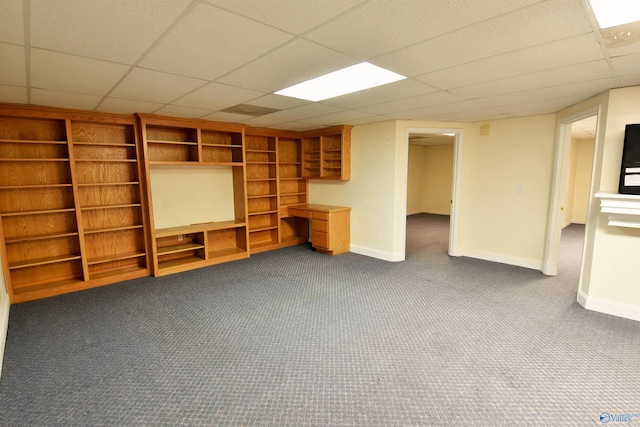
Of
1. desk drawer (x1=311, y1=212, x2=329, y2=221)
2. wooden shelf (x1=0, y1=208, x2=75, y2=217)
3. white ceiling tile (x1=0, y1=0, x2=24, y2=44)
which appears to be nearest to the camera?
white ceiling tile (x1=0, y1=0, x2=24, y2=44)

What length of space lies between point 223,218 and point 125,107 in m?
2.29

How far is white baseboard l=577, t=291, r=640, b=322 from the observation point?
9.43 feet

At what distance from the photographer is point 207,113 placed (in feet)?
13.0

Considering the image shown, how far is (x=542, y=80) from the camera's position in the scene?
8.49 ft

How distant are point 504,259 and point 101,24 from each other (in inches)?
210

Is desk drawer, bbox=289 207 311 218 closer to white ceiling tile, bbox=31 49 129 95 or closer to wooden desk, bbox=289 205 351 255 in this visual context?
wooden desk, bbox=289 205 351 255

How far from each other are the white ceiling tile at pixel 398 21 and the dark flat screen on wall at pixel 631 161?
7.42ft

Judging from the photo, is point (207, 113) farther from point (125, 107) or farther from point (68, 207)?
point (68, 207)

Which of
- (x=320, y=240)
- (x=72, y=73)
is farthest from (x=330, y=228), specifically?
(x=72, y=73)

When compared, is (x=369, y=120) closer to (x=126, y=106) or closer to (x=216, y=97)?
(x=216, y=97)

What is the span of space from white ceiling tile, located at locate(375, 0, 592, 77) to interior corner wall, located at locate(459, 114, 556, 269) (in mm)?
2888

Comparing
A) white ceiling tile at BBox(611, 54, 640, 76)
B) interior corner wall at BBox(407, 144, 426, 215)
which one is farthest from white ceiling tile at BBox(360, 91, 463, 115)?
interior corner wall at BBox(407, 144, 426, 215)

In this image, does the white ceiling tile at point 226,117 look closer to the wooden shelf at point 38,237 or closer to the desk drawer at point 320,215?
the desk drawer at point 320,215

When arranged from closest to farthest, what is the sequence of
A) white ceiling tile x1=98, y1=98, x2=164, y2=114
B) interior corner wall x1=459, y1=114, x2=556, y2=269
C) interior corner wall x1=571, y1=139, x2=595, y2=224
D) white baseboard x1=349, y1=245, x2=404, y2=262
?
white ceiling tile x1=98, y1=98, x2=164, y2=114
interior corner wall x1=459, y1=114, x2=556, y2=269
white baseboard x1=349, y1=245, x2=404, y2=262
interior corner wall x1=571, y1=139, x2=595, y2=224
